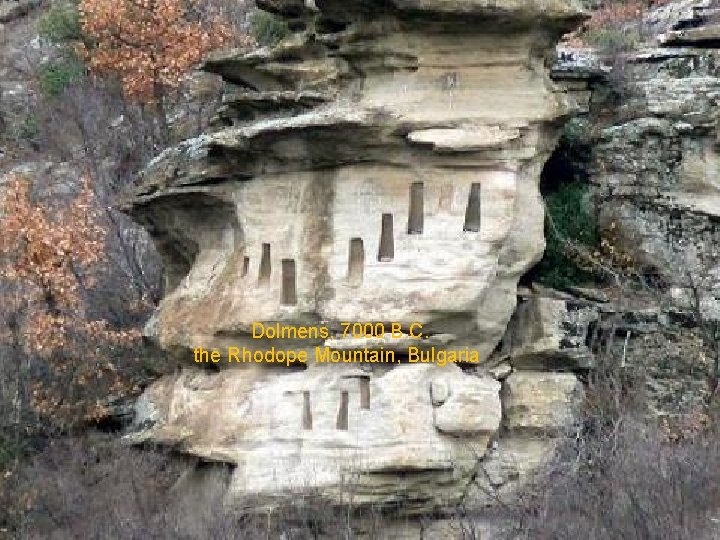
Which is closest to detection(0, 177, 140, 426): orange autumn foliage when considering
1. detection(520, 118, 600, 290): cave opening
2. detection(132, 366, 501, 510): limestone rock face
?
detection(132, 366, 501, 510): limestone rock face

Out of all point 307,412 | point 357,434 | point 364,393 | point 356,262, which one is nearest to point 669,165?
point 356,262

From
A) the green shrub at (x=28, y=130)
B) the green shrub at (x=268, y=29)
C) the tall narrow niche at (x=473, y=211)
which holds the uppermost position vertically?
the green shrub at (x=268, y=29)

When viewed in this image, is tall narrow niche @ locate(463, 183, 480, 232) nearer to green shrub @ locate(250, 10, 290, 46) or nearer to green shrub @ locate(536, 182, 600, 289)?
green shrub @ locate(536, 182, 600, 289)

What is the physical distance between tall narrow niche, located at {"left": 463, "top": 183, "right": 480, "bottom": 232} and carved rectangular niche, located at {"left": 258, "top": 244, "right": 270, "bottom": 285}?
8.96 ft

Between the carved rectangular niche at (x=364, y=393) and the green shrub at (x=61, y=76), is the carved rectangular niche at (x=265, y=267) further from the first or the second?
the green shrub at (x=61, y=76)

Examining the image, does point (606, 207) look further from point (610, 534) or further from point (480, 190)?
point (610, 534)

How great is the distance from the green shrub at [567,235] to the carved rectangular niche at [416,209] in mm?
3143

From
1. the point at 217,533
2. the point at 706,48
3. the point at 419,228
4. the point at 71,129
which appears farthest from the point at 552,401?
the point at 71,129

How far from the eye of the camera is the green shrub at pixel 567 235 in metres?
19.3

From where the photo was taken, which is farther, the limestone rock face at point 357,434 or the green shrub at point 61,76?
the green shrub at point 61,76

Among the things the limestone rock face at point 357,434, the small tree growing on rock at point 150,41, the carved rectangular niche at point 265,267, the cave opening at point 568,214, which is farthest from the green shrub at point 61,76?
the limestone rock face at point 357,434

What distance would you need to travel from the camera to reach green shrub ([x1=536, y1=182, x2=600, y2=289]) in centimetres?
1933

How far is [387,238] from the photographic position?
16.9 meters

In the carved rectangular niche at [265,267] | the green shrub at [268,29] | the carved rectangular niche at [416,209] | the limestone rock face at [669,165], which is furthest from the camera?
the green shrub at [268,29]
